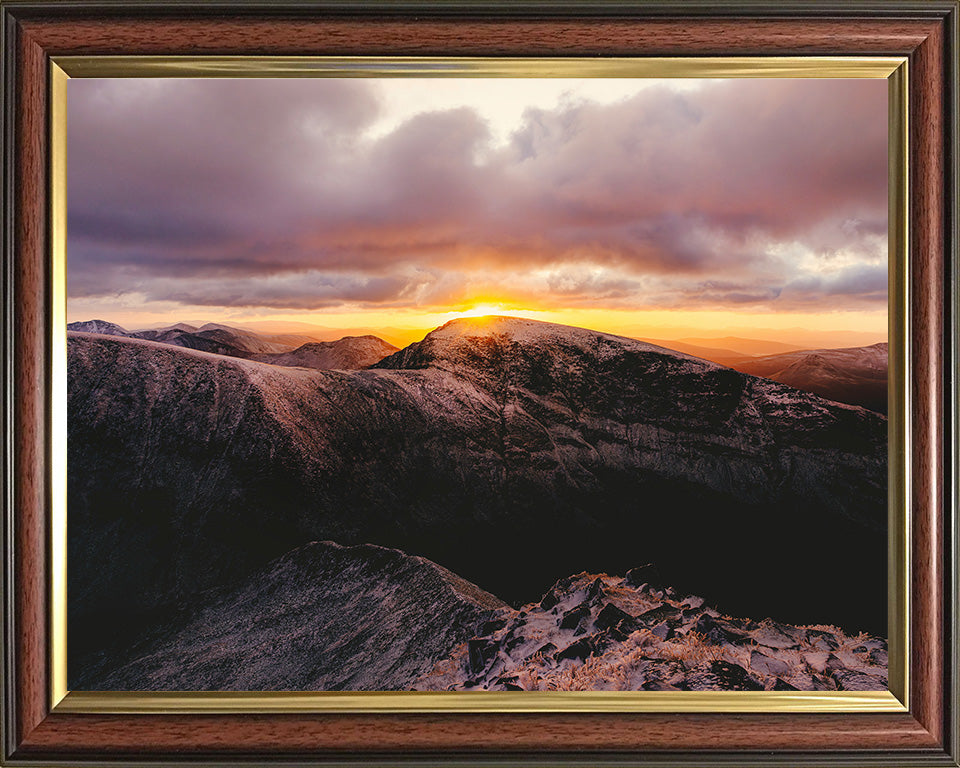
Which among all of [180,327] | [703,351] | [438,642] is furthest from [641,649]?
[180,327]

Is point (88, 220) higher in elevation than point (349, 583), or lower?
higher

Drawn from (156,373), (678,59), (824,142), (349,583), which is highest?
(678,59)

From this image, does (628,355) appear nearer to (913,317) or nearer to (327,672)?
(913,317)

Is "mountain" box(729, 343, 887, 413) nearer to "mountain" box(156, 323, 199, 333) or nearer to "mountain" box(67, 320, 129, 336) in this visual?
"mountain" box(156, 323, 199, 333)

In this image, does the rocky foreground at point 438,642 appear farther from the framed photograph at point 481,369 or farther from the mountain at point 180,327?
the mountain at point 180,327

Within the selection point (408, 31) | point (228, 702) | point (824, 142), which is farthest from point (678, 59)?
point (228, 702)

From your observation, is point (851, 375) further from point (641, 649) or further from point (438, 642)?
point (438, 642)

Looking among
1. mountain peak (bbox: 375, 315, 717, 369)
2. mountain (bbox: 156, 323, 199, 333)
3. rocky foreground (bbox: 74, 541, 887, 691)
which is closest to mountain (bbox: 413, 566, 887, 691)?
rocky foreground (bbox: 74, 541, 887, 691)

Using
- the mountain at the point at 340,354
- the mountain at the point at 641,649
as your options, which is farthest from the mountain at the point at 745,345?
the mountain at the point at 340,354

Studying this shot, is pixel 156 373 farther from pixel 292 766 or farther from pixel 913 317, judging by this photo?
pixel 913 317
